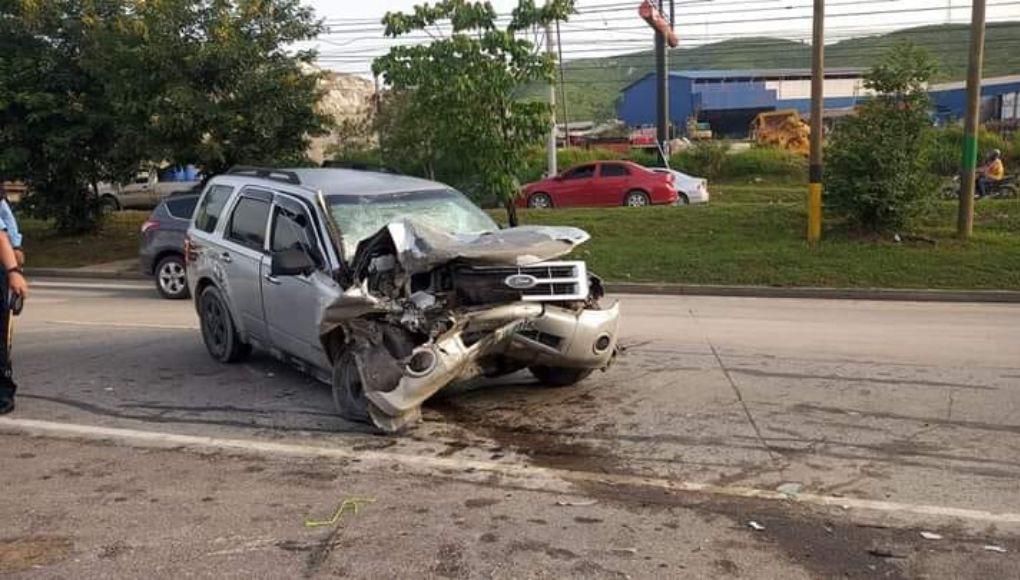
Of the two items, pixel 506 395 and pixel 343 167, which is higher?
pixel 343 167

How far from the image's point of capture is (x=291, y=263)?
254 inches

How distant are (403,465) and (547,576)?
66.8 inches

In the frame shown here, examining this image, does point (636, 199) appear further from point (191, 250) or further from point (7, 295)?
point (7, 295)

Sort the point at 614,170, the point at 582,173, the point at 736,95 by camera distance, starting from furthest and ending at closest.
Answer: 1. the point at 736,95
2. the point at 582,173
3. the point at 614,170

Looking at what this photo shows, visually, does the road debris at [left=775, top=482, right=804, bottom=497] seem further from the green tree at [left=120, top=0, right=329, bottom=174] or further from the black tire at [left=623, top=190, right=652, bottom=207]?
the black tire at [left=623, top=190, right=652, bottom=207]

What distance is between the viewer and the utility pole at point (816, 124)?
1733 centimetres

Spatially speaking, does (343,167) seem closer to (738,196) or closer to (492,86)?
(492,86)

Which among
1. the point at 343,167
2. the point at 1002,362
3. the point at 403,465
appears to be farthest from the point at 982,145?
the point at 403,465

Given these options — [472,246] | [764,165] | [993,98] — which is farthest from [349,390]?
[993,98]

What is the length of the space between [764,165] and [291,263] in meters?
33.7

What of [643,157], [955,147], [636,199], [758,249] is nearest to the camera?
[758,249]

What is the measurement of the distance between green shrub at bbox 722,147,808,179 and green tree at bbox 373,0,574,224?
2358cm

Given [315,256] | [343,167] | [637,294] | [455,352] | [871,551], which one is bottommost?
[637,294]

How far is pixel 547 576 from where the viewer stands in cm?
392
